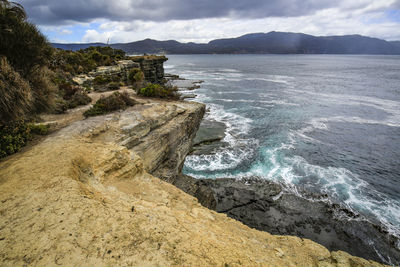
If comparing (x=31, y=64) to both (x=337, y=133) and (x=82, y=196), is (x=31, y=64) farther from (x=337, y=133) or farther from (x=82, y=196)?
(x=337, y=133)

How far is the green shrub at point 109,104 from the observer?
44.2ft

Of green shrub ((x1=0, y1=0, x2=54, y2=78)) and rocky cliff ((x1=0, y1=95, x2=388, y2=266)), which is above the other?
green shrub ((x1=0, y1=0, x2=54, y2=78))

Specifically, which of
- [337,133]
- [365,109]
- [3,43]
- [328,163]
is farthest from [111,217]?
[365,109]

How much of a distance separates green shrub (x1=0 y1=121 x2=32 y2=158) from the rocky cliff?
0.63 m

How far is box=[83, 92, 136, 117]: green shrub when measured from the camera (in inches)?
530

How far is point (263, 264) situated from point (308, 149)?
24.5 m

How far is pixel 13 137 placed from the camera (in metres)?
8.52

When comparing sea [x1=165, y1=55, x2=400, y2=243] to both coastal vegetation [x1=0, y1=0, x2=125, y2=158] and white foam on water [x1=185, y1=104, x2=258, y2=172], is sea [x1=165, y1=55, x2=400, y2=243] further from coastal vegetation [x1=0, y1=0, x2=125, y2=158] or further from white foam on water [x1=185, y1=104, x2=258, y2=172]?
coastal vegetation [x1=0, y1=0, x2=125, y2=158]

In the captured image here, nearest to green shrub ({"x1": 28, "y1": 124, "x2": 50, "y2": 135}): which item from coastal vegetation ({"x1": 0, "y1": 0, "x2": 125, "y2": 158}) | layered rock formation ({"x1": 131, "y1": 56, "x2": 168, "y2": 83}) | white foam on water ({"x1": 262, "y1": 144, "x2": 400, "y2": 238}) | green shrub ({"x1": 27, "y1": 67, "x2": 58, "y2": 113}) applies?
Result: coastal vegetation ({"x1": 0, "y1": 0, "x2": 125, "y2": 158})

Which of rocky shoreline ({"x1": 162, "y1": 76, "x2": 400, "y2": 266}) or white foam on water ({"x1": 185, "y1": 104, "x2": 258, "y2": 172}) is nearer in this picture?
rocky shoreline ({"x1": 162, "y1": 76, "x2": 400, "y2": 266})

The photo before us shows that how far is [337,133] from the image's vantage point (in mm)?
30156

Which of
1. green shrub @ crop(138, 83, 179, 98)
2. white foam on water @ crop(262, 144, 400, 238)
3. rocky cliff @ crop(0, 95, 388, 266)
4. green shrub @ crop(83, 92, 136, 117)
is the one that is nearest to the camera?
rocky cliff @ crop(0, 95, 388, 266)

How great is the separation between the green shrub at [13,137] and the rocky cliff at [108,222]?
0.63m

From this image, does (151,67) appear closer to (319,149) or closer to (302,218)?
(319,149)
